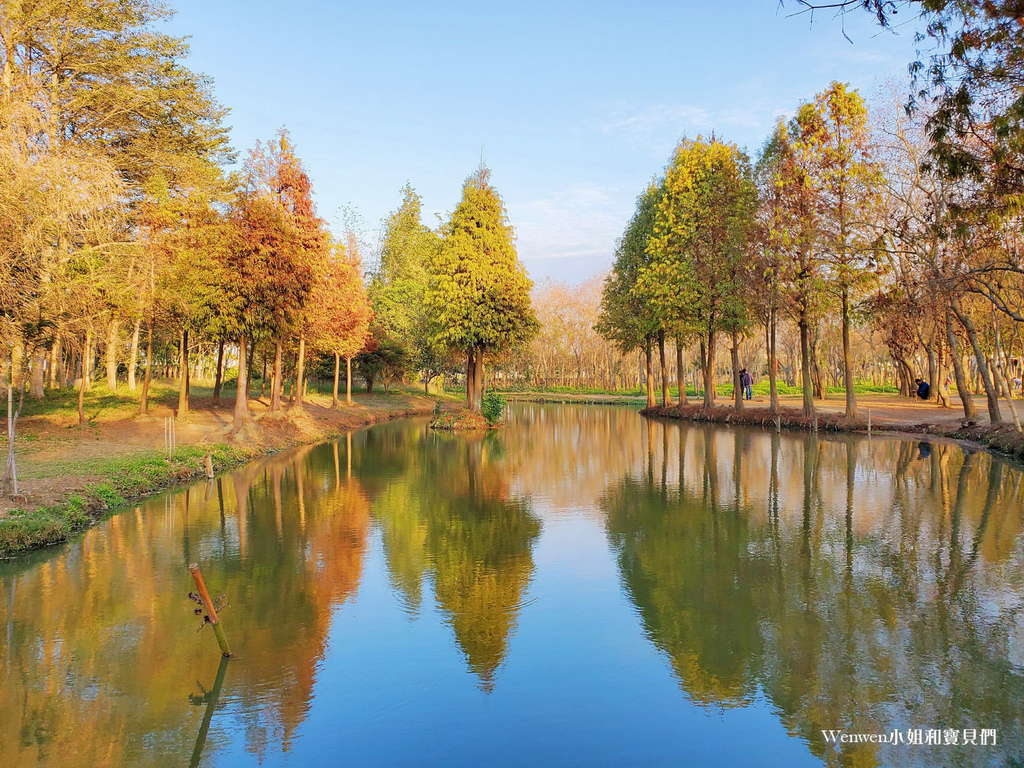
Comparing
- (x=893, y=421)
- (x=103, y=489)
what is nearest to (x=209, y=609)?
(x=103, y=489)

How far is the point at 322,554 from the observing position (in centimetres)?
1125

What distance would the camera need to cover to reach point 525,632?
316 inches

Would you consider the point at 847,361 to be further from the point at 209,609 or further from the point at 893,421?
the point at 209,609

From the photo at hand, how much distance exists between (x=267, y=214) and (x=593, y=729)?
21.8 metres

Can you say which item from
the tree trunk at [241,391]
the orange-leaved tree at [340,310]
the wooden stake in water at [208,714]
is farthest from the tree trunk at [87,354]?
the wooden stake in water at [208,714]

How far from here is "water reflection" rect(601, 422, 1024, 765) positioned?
6.07m

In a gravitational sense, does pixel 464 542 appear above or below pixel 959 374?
below

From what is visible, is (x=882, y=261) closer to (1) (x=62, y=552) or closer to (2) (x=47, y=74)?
(1) (x=62, y=552)

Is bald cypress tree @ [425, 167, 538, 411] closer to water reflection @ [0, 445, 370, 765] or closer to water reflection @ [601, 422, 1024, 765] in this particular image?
water reflection @ [601, 422, 1024, 765]

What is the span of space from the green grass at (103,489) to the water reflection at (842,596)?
30.7ft

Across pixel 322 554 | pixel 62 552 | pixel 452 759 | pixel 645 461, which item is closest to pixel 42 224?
pixel 62 552

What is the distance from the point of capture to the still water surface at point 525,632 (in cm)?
569

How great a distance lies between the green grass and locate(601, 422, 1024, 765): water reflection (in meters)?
9.37

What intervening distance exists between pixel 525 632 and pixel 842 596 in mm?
4075
